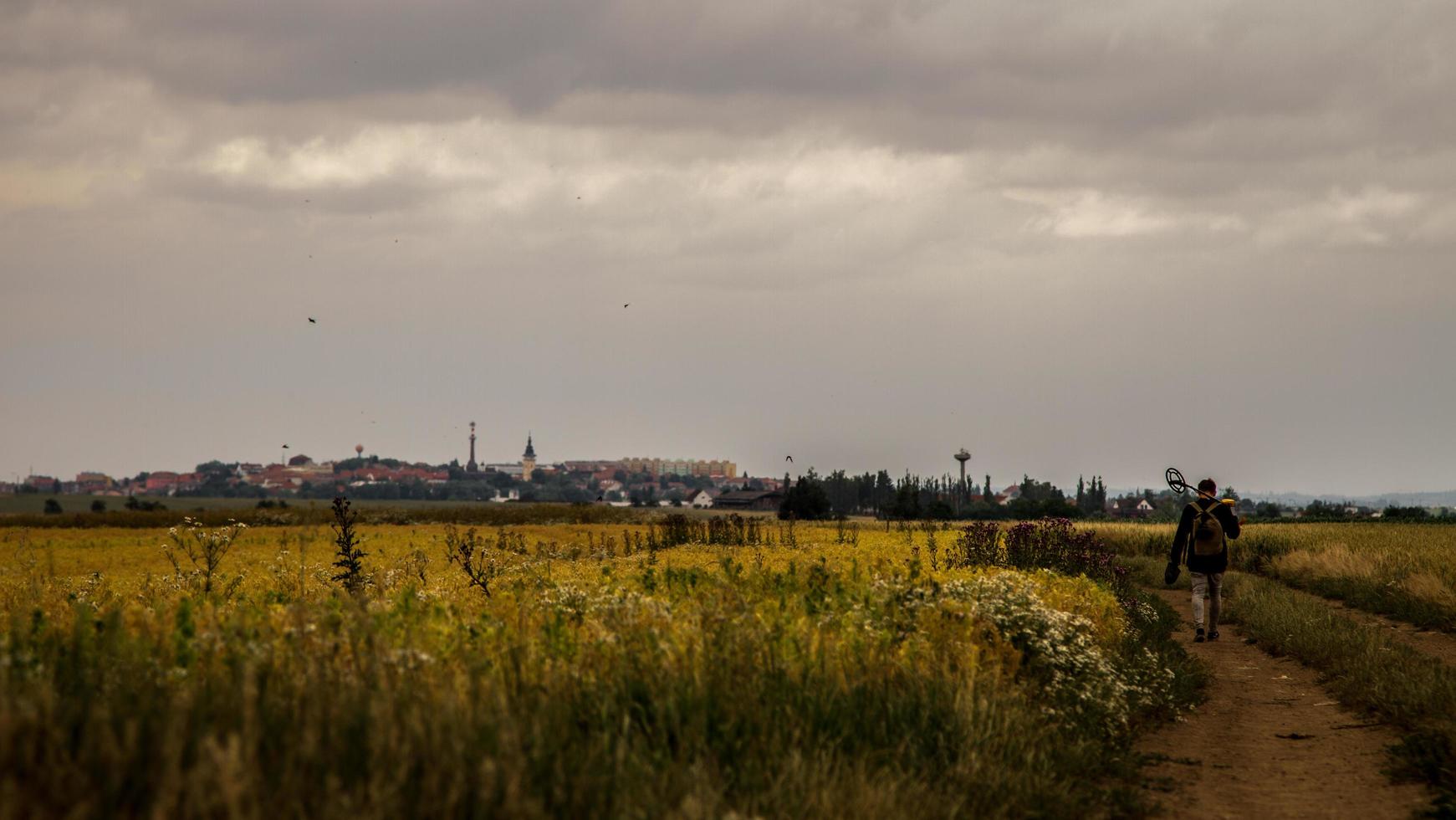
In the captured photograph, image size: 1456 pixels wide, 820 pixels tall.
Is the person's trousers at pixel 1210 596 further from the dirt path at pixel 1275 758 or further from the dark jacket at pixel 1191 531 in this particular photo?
the dirt path at pixel 1275 758

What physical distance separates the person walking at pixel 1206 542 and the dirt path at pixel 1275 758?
10.5 ft

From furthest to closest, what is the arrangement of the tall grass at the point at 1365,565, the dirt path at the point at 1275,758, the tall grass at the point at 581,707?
the tall grass at the point at 1365,565
the dirt path at the point at 1275,758
the tall grass at the point at 581,707

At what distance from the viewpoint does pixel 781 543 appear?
3086cm

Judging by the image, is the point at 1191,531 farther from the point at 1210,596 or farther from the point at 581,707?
the point at 581,707

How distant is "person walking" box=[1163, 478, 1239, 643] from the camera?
16.1m

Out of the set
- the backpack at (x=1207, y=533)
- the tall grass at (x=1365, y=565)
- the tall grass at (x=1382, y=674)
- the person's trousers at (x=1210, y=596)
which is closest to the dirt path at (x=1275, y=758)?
the tall grass at (x=1382, y=674)

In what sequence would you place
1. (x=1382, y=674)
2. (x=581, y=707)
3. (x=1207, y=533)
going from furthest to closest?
(x=1207, y=533)
(x=1382, y=674)
(x=581, y=707)

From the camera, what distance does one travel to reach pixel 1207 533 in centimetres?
1609

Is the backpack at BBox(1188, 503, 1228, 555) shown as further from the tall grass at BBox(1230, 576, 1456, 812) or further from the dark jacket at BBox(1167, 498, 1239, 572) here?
the tall grass at BBox(1230, 576, 1456, 812)

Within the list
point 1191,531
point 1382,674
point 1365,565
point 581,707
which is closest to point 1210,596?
point 1191,531

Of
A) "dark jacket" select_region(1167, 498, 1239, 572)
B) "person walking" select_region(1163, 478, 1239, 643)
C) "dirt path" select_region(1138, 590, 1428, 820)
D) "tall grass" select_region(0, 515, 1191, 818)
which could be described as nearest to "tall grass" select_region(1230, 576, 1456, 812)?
"dirt path" select_region(1138, 590, 1428, 820)

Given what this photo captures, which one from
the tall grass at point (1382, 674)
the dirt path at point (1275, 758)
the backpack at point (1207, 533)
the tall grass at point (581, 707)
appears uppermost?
the backpack at point (1207, 533)

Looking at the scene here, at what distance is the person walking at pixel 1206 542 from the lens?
16.1 metres

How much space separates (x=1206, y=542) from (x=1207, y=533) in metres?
0.14
